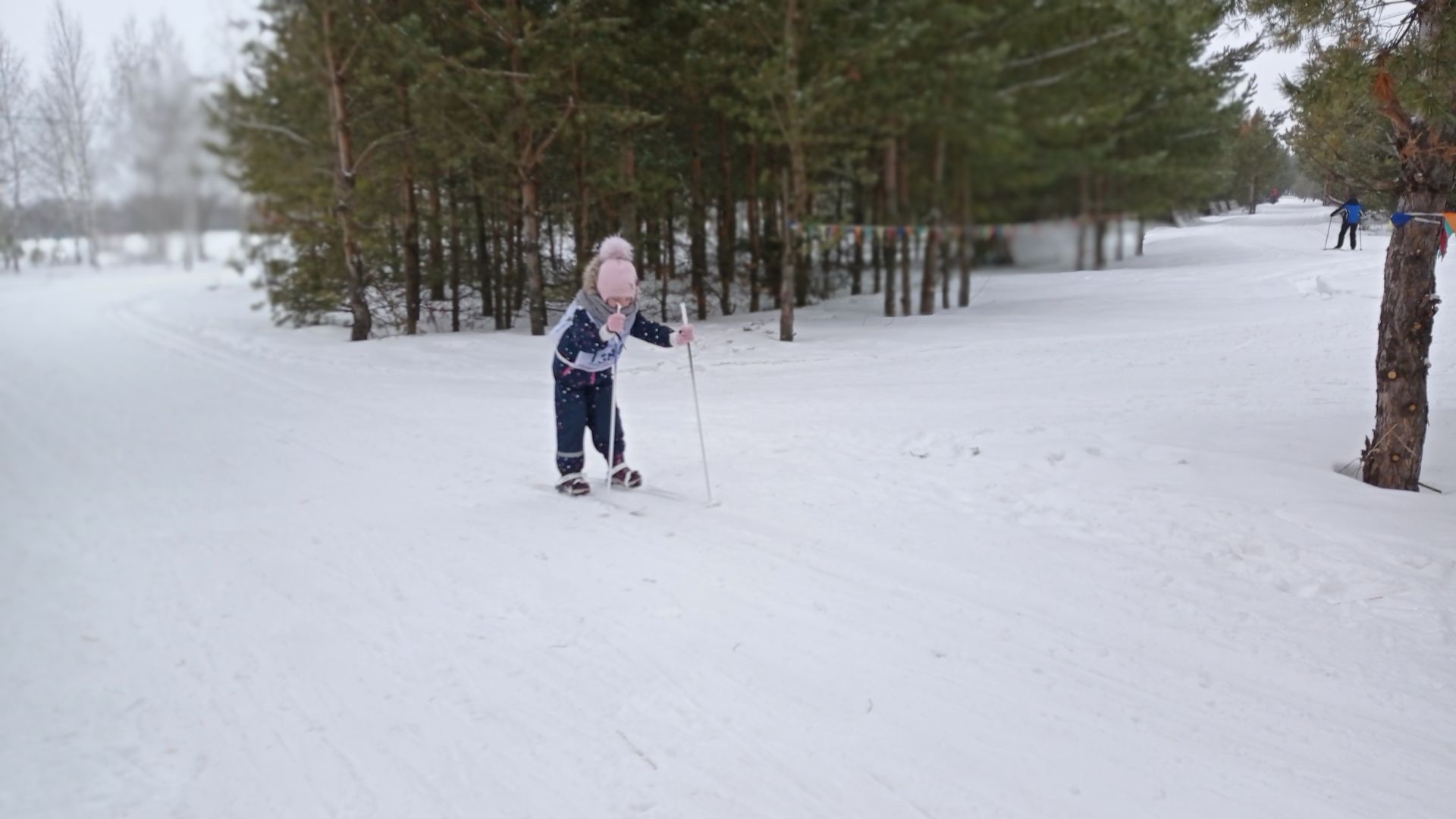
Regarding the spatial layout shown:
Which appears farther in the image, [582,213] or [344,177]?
[582,213]

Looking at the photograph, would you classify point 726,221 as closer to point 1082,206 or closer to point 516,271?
point 516,271

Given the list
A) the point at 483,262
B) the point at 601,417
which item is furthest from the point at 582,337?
the point at 483,262

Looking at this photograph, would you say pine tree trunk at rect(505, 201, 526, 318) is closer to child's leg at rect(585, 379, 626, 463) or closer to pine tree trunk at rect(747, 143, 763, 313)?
pine tree trunk at rect(747, 143, 763, 313)

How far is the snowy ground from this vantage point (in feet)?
8.70

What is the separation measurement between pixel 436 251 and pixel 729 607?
1472 cm

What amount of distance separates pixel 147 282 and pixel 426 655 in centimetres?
267

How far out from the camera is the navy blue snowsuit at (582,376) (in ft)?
17.9

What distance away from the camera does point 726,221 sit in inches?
671

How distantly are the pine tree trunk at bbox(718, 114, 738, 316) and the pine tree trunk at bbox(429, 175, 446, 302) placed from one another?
18.2 feet

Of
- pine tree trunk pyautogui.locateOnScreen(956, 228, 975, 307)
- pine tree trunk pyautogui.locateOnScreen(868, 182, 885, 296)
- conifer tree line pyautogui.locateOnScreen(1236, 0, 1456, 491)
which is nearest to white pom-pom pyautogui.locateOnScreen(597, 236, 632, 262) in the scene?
pine tree trunk pyautogui.locateOnScreen(956, 228, 975, 307)

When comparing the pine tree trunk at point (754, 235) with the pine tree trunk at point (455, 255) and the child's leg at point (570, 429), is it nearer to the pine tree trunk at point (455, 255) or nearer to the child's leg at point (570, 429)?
the pine tree trunk at point (455, 255)

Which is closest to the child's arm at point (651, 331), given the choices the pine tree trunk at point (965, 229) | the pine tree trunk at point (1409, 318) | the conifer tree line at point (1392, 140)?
the pine tree trunk at point (965, 229)

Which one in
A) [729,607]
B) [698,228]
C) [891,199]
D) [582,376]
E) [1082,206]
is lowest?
[729,607]

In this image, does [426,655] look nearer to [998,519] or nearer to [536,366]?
[998,519]
